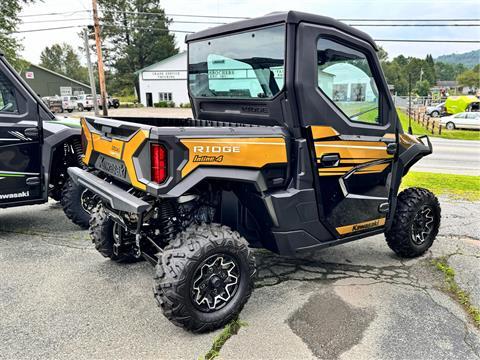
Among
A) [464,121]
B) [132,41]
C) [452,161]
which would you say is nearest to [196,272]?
[452,161]

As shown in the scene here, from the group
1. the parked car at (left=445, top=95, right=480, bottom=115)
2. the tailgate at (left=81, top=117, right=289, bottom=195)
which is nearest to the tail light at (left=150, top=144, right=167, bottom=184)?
the tailgate at (left=81, top=117, right=289, bottom=195)

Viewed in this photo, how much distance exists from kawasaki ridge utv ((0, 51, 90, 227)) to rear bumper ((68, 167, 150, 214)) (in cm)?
163

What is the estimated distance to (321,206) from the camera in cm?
349

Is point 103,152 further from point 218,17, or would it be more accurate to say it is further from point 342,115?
point 218,17

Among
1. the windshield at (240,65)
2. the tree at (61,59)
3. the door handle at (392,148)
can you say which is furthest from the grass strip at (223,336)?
the tree at (61,59)

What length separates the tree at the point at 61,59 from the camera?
311 ft

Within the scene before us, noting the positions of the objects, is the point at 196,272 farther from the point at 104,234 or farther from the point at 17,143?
the point at 17,143

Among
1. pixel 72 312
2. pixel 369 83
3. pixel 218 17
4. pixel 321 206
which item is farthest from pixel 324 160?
pixel 218 17

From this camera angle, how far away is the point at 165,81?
158ft

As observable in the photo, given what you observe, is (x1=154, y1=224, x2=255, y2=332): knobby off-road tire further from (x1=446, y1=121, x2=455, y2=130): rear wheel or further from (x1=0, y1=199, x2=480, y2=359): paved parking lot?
(x1=446, y1=121, x2=455, y2=130): rear wheel

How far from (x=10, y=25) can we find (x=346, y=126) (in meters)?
21.5

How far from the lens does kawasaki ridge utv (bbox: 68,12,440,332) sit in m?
2.87

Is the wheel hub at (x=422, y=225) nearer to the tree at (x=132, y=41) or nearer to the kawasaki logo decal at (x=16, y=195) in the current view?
the kawasaki logo decal at (x=16, y=195)

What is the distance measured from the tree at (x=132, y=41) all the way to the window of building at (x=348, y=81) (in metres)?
57.3
